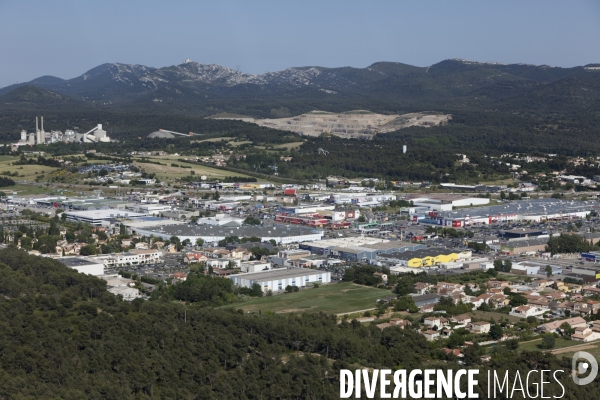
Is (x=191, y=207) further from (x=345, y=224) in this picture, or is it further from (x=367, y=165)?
(x=367, y=165)

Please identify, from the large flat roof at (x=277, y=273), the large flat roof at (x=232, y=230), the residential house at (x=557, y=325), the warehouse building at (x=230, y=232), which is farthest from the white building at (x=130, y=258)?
the residential house at (x=557, y=325)

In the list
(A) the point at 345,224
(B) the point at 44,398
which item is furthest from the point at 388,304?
(A) the point at 345,224

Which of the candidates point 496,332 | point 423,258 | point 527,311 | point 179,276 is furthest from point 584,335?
point 179,276

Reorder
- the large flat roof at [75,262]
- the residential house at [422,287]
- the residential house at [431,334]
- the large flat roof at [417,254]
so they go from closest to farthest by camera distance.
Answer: the residential house at [431,334], the residential house at [422,287], the large flat roof at [75,262], the large flat roof at [417,254]

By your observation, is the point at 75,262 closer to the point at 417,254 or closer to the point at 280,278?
the point at 280,278

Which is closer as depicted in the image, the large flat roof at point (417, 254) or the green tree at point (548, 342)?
the green tree at point (548, 342)

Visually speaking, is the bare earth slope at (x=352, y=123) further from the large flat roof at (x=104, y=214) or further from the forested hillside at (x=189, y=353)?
the forested hillside at (x=189, y=353)
